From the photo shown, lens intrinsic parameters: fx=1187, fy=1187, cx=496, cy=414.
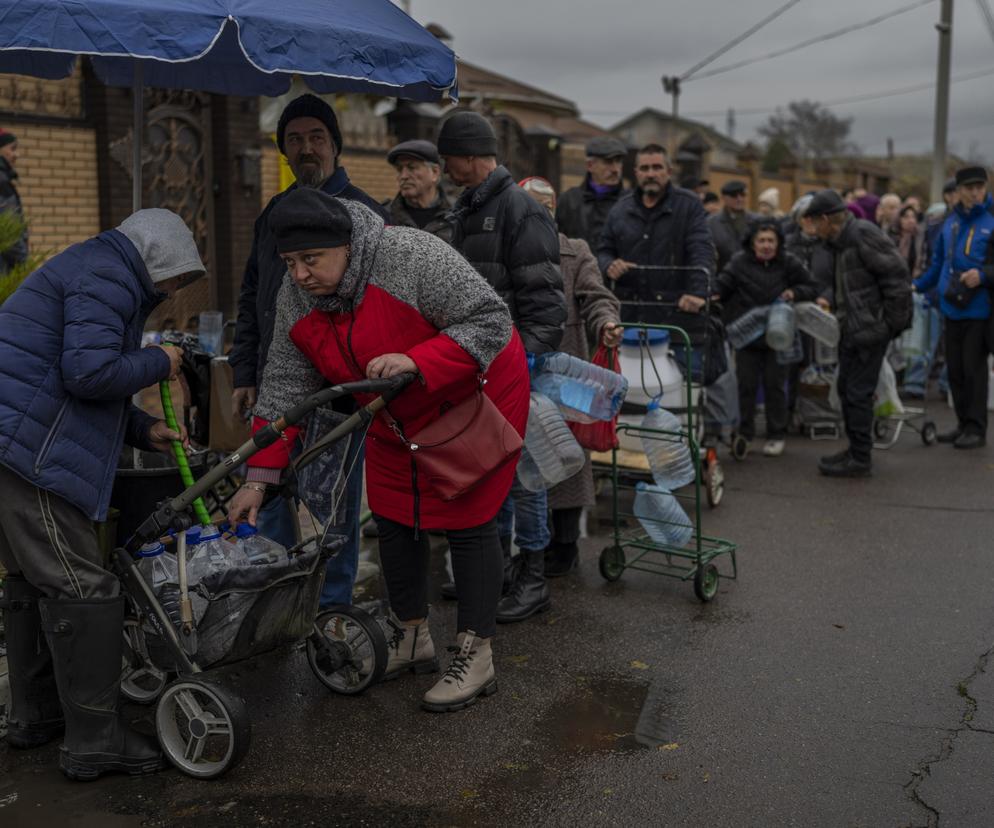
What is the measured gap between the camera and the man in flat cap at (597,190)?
883 cm

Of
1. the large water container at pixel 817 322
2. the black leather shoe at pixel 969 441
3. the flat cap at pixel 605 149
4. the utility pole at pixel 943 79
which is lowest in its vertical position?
the black leather shoe at pixel 969 441

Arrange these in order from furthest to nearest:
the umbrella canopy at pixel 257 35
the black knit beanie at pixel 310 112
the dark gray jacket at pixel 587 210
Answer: the dark gray jacket at pixel 587 210
the black knit beanie at pixel 310 112
the umbrella canopy at pixel 257 35

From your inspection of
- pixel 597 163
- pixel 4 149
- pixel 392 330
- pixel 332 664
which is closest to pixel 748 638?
pixel 332 664

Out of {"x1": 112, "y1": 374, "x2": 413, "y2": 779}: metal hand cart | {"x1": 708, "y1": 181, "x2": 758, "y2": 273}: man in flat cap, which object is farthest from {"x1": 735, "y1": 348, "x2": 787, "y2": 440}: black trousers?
{"x1": 112, "y1": 374, "x2": 413, "y2": 779}: metal hand cart

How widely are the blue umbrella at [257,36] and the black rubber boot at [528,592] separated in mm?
2130

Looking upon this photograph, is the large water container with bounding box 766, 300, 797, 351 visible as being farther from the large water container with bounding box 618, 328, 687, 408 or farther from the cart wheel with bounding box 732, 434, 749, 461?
the large water container with bounding box 618, 328, 687, 408

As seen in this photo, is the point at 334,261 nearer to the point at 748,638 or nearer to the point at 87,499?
the point at 87,499

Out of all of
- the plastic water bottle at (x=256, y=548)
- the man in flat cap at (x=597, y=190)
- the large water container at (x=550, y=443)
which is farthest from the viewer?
the man in flat cap at (x=597, y=190)

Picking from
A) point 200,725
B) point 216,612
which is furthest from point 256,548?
point 200,725

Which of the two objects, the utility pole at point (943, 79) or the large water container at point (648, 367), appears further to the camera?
the utility pole at point (943, 79)

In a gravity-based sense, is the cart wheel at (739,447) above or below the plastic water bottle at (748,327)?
below

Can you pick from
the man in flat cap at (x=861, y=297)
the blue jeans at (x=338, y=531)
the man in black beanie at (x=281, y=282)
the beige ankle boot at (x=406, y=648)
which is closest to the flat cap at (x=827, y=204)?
the man in flat cap at (x=861, y=297)

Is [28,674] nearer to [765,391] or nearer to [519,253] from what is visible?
[519,253]

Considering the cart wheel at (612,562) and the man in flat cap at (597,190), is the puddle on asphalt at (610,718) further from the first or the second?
the man in flat cap at (597,190)
